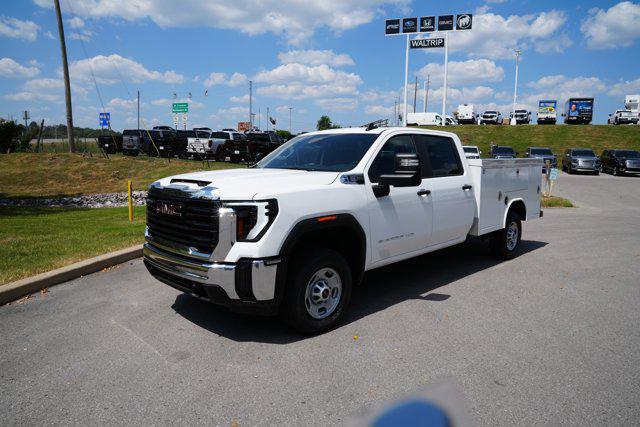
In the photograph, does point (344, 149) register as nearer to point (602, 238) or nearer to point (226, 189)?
point (226, 189)

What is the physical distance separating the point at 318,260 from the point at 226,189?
1051 mm

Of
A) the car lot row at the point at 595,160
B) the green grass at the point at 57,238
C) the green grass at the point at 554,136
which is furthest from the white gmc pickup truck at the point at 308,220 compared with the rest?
the green grass at the point at 554,136

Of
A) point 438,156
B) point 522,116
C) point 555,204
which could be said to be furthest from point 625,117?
point 438,156

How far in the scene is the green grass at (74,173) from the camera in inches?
799

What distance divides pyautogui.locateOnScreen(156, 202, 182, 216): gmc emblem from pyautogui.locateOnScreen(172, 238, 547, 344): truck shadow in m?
1.17

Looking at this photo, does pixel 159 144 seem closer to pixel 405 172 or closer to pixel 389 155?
pixel 389 155

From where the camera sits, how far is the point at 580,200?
1723 centimetres

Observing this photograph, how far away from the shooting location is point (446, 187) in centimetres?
583

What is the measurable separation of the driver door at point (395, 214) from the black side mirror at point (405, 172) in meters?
0.26

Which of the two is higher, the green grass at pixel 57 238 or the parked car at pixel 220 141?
the parked car at pixel 220 141

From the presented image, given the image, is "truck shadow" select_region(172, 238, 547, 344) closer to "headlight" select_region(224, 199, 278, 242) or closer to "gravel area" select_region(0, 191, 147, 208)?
"headlight" select_region(224, 199, 278, 242)

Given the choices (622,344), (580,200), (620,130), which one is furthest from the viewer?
(620,130)

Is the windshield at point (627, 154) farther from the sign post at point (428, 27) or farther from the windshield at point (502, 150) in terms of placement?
the sign post at point (428, 27)

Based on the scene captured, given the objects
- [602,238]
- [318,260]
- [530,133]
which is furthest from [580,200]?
[530,133]
